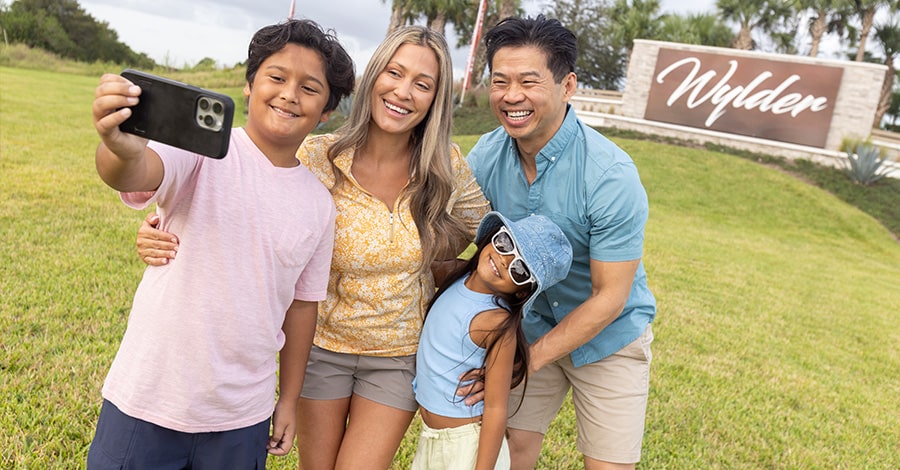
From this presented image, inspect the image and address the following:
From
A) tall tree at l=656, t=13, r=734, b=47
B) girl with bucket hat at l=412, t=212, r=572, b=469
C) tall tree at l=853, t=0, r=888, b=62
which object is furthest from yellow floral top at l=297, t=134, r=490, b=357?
tall tree at l=853, t=0, r=888, b=62

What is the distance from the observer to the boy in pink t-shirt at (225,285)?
176 centimetres

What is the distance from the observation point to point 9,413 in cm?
319

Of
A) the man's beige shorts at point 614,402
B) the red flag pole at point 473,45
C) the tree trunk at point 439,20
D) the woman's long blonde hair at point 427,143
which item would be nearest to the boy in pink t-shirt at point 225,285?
the woman's long blonde hair at point 427,143

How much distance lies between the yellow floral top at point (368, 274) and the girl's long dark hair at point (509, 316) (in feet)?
0.41

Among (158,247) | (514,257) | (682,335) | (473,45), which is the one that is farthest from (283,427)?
(473,45)

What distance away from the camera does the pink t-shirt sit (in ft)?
5.77

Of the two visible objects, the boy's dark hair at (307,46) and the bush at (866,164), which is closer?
the boy's dark hair at (307,46)

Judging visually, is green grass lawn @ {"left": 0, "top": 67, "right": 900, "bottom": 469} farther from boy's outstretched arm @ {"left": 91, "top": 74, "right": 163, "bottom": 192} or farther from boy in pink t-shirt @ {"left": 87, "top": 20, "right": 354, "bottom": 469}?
boy's outstretched arm @ {"left": 91, "top": 74, "right": 163, "bottom": 192}

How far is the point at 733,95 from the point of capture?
20156 mm

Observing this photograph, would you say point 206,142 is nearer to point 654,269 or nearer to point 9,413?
point 9,413

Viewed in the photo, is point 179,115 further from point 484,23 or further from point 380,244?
point 484,23

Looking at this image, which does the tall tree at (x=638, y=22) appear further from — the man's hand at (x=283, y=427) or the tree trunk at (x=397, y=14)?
the man's hand at (x=283, y=427)

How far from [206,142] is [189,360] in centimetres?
68

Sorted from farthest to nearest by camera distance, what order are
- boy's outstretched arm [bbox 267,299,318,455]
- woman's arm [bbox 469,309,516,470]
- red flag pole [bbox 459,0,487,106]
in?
Answer: red flag pole [bbox 459,0,487,106] → woman's arm [bbox 469,309,516,470] → boy's outstretched arm [bbox 267,299,318,455]
